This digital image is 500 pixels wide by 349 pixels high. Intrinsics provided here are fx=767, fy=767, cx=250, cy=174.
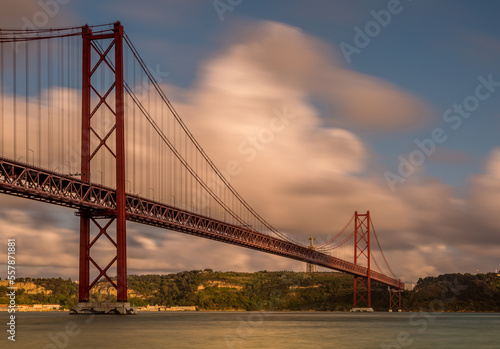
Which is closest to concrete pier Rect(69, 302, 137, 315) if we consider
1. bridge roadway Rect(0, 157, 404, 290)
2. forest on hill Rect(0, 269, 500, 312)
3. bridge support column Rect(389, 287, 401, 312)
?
bridge roadway Rect(0, 157, 404, 290)

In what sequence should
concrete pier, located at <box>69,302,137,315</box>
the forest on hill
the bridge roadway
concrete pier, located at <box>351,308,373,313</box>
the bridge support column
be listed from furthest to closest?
the forest on hill
the bridge support column
concrete pier, located at <box>351,308,373,313</box>
concrete pier, located at <box>69,302,137,315</box>
the bridge roadway

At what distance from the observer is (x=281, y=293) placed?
497 feet

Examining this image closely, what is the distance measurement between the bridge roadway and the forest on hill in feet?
157

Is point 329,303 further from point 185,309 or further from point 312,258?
point 312,258

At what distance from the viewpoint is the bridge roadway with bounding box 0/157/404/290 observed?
50844mm

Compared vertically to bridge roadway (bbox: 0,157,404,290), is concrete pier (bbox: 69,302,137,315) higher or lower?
lower

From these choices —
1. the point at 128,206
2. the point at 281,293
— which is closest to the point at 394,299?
the point at 281,293

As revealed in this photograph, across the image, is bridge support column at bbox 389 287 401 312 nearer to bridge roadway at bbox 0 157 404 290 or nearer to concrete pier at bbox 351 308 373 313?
concrete pier at bbox 351 308 373 313

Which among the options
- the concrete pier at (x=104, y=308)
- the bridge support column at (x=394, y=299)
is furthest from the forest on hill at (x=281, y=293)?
the concrete pier at (x=104, y=308)

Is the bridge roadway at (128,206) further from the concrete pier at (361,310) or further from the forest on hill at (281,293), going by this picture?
the forest on hill at (281,293)

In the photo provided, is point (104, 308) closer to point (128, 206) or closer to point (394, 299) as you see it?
point (128, 206)

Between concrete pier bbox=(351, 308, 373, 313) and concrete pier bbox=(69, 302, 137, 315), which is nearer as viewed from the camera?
concrete pier bbox=(69, 302, 137, 315)

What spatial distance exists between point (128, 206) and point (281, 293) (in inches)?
3635

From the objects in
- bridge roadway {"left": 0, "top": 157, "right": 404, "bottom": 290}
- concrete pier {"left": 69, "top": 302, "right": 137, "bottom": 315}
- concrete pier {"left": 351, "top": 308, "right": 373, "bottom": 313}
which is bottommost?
concrete pier {"left": 351, "top": 308, "right": 373, "bottom": 313}
